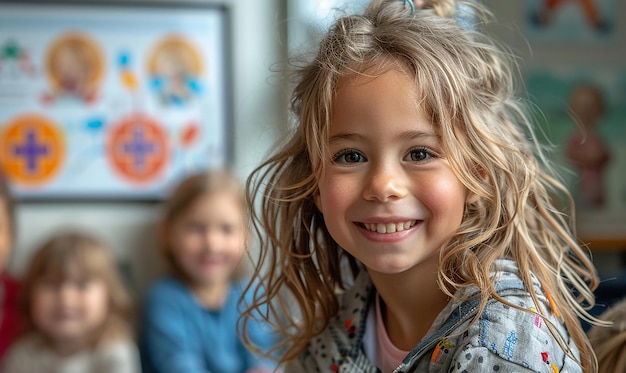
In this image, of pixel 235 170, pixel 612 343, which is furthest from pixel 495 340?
pixel 235 170

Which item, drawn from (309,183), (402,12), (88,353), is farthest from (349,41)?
(88,353)

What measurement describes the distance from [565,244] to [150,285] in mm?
1974

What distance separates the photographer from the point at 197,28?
3.00m

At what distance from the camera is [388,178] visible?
3.35 feet

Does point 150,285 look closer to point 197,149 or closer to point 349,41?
point 197,149

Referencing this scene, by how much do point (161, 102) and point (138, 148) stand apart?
0.60 ft

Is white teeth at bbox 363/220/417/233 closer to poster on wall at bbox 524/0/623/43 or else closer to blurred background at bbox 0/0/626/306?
blurred background at bbox 0/0/626/306

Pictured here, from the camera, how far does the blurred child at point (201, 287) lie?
2.65 metres

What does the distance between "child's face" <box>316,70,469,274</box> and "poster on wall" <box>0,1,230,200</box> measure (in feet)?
6.48

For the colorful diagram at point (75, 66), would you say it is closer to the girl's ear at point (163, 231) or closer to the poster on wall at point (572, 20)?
the girl's ear at point (163, 231)

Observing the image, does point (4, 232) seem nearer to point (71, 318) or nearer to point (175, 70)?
point (71, 318)

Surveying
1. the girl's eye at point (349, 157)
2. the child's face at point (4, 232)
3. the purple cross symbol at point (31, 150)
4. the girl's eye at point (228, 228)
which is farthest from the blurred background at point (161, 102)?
the girl's eye at point (349, 157)

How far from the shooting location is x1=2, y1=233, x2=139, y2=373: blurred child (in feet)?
8.26

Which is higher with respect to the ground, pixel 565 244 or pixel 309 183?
pixel 309 183
